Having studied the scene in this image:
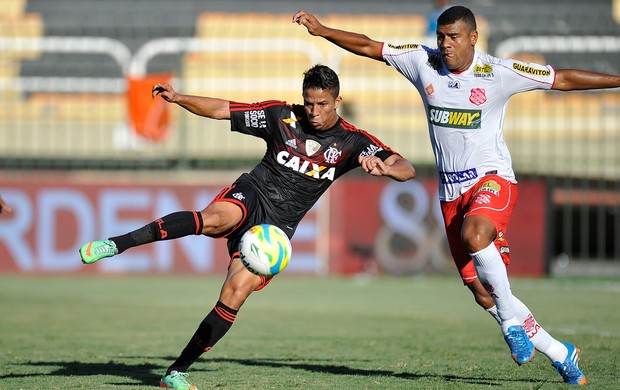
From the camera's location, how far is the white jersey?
7.75 metres

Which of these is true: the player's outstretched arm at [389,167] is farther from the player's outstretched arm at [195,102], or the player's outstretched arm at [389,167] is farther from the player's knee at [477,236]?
the player's outstretched arm at [195,102]

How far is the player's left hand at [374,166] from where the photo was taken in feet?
24.0

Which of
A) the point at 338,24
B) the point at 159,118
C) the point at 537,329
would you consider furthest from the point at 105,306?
the point at 338,24

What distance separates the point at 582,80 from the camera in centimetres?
756

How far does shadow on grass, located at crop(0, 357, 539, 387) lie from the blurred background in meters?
10.4

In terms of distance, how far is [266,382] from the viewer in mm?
7562

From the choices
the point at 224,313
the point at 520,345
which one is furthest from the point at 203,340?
the point at 520,345

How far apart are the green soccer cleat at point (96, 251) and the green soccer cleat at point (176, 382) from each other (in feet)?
3.15

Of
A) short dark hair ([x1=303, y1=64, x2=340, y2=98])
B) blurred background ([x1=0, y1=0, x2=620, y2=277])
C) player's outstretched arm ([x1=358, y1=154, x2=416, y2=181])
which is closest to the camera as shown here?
player's outstretched arm ([x1=358, y1=154, x2=416, y2=181])

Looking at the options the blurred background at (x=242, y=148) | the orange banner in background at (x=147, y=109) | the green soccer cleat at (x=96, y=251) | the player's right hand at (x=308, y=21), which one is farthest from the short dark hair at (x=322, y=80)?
the orange banner in background at (x=147, y=109)

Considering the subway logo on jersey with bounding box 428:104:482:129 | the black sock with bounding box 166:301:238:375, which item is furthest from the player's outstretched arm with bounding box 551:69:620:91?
the black sock with bounding box 166:301:238:375

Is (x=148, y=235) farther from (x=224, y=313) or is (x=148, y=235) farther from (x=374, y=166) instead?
(x=374, y=166)

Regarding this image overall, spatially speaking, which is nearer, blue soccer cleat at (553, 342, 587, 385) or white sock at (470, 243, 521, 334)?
white sock at (470, 243, 521, 334)

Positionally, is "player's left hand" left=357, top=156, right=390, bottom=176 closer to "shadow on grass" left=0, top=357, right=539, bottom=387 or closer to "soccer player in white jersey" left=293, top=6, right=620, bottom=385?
"soccer player in white jersey" left=293, top=6, right=620, bottom=385
